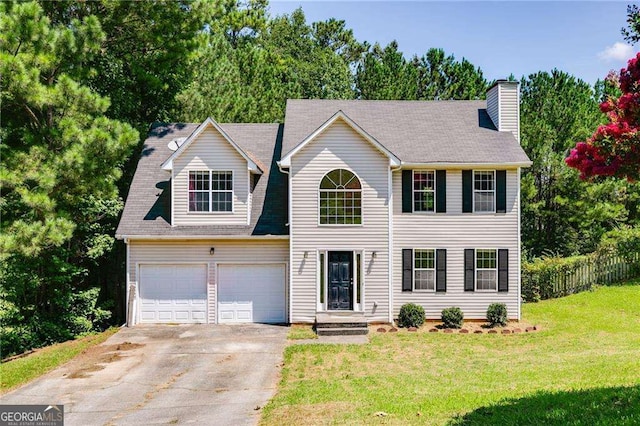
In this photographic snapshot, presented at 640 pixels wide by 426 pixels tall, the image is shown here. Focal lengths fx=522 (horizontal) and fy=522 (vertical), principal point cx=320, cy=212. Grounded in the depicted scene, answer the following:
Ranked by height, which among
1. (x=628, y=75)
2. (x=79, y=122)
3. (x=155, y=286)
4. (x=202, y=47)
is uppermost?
(x=202, y=47)

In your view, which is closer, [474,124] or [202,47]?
[474,124]

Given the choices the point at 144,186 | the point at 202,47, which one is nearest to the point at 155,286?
the point at 144,186

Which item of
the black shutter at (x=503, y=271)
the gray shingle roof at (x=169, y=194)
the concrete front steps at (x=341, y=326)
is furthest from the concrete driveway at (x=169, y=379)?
the black shutter at (x=503, y=271)

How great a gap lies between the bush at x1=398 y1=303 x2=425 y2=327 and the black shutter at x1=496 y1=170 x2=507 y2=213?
4572mm

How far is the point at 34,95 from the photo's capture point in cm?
1571

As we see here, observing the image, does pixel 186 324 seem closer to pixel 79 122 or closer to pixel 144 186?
pixel 144 186

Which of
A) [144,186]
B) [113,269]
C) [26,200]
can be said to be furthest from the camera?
[113,269]

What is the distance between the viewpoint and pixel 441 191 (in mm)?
18750

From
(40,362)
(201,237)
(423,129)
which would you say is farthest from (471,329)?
(40,362)

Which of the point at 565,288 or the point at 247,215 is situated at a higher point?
the point at 247,215

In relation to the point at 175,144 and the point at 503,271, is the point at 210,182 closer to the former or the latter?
the point at 175,144

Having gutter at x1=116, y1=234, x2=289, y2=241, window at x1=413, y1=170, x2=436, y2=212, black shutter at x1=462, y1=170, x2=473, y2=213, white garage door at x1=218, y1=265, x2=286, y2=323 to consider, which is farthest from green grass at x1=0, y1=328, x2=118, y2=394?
black shutter at x1=462, y1=170, x2=473, y2=213

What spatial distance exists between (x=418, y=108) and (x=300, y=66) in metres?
24.7

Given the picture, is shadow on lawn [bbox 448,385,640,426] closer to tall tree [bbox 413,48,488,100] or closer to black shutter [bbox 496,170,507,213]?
black shutter [bbox 496,170,507,213]
